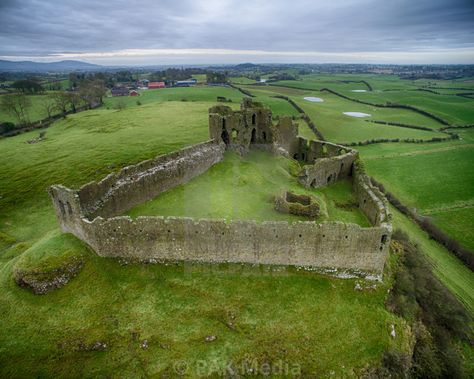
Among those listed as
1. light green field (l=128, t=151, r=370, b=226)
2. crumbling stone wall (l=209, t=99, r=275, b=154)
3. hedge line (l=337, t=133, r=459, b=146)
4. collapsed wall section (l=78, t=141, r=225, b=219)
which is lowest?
hedge line (l=337, t=133, r=459, b=146)

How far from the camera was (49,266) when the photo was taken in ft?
Answer: 56.5

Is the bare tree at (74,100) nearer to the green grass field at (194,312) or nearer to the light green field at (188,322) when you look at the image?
the green grass field at (194,312)

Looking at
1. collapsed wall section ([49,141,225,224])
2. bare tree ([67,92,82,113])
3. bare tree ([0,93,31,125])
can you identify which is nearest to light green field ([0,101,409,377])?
collapsed wall section ([49,141,225,224])

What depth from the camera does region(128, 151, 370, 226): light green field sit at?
22562 millimetres

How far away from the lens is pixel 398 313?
17.8 m

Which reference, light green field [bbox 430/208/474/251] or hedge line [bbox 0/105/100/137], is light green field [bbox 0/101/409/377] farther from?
hedge line [bbox 0/105/100/137]

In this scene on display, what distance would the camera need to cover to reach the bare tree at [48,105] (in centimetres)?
7760

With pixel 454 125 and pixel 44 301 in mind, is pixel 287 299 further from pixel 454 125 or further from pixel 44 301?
pixel 454 125

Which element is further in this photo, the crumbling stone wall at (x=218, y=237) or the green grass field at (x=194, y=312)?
the crumbling stone wall at (x=218, y=237)

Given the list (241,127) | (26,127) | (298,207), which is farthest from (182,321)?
(26,127)

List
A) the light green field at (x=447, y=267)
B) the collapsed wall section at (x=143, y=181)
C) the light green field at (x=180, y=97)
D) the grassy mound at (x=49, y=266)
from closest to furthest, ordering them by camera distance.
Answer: the grassy mound at (x=49, y=266) < the collapsed wall section at (x=143, y=181) < the light green field at (x=447, y=267) < the light green field at (x=180, y=97)

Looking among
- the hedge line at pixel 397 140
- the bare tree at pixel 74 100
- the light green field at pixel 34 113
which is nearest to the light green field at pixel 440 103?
the hedge line at pixel 397 140

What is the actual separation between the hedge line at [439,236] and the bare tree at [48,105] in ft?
261

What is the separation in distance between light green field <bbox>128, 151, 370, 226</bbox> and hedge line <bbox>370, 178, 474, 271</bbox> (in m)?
10.7
